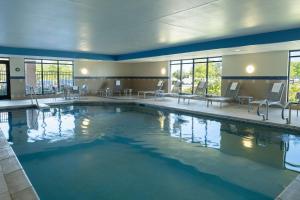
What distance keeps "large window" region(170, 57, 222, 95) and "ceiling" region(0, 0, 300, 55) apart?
4035 millimetres

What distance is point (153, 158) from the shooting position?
396 centimetres

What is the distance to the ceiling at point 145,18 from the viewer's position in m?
3.91

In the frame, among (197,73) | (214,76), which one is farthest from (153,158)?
(197,73)

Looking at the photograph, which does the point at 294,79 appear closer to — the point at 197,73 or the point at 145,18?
the point at 197,73

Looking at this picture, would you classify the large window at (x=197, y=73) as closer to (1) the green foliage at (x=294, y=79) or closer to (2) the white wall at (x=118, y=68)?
(2) the white wall at (x=118, y=68)

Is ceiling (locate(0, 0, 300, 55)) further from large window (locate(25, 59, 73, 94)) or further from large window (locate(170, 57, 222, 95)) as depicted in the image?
large window (locate(25, 59, 73, 94))

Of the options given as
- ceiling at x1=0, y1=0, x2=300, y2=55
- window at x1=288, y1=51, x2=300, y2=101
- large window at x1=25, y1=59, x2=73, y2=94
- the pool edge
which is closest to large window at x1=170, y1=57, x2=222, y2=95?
window at x1=288, y1=51, x2=300, y2=101

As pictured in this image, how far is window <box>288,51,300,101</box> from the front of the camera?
26.3 ft

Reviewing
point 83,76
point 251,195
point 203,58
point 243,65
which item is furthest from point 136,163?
point 83,76

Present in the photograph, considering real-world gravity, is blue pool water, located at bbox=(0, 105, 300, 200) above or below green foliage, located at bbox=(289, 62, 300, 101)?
below

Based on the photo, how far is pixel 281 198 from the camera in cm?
233

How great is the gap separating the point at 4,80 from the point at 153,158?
9.98 metres

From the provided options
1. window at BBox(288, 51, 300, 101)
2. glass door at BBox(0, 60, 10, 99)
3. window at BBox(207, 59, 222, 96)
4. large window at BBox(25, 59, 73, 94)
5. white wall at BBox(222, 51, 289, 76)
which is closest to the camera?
window at BBox(288, 51, 300, 101)

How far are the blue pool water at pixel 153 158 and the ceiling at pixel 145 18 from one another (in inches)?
97.0
